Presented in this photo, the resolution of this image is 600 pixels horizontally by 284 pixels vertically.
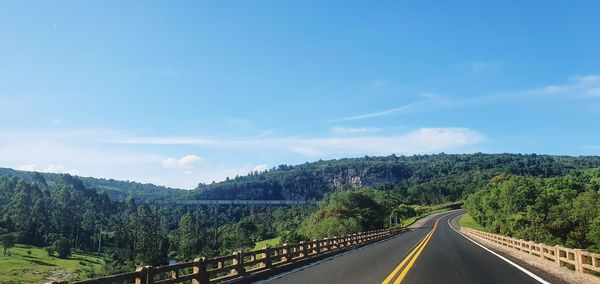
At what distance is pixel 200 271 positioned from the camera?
49.8ft

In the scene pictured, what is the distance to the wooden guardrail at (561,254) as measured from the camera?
53.6 ft

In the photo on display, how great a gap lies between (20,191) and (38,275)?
115 metres

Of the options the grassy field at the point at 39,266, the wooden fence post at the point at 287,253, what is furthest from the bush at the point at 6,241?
the wooden fence post at the point at 287,253

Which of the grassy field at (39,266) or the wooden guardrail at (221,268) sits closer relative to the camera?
the wooden guardrail at (221,268)

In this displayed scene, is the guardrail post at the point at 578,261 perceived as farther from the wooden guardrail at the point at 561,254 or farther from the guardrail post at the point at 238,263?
the guardrail post at the point at 238,263

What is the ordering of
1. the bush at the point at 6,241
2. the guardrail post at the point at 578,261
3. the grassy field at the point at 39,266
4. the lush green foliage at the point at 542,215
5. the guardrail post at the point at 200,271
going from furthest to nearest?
1. the bush at the point at 6,241
2. the grassy field at the point at 39,266
3. the lush green foliage at the point at 542,215
4. the guardrail post at the point at 578,261
5. the guardrail post at the point at 200,271

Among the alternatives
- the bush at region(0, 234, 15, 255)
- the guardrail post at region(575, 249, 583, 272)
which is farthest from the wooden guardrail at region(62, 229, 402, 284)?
the bush at region(0, 234, 15, 255)

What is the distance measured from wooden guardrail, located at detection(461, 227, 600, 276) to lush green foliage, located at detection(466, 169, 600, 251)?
1131 inches

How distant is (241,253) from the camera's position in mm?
18000

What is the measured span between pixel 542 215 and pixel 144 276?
7871 cm

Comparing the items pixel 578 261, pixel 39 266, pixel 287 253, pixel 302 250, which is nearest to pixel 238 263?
pixel 287 253

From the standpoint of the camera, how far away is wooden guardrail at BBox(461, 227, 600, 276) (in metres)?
16.4

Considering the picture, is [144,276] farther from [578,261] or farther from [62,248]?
[62,248]

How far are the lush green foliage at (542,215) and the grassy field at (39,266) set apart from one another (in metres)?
79.2
